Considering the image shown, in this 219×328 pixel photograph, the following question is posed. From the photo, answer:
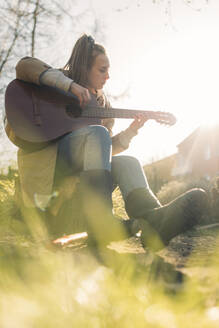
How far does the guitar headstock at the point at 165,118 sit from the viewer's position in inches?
116

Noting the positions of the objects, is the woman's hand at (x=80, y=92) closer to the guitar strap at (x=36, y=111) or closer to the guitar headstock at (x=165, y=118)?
the guitar strap at (x=36, y=111)

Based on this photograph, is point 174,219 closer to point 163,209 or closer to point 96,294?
point 163,209

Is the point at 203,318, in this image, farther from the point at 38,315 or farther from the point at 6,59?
the point at 6,59

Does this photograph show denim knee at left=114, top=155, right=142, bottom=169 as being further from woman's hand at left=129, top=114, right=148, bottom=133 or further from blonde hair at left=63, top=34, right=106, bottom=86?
blonde hair at left=63, top=34, right=106, bottom=86

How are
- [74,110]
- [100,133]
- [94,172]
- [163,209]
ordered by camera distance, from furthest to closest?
[74,110]
[100,133]
[94,172]
[163,209]

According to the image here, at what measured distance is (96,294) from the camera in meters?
0.87

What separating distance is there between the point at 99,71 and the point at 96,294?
6.59 feet

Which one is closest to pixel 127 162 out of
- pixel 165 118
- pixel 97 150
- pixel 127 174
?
pixel 127 174

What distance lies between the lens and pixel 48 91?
88.0 inches

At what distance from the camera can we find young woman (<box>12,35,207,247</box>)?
59.2 inches

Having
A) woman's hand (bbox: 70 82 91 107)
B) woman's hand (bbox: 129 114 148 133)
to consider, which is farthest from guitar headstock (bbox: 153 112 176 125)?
woman's hand (bbox: 70 82 91 107)

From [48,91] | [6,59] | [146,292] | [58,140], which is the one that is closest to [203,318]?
[146,292]

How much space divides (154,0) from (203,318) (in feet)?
17.4

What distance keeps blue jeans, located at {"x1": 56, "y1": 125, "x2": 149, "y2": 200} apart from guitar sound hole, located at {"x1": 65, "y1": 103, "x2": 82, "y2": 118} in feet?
1.09
